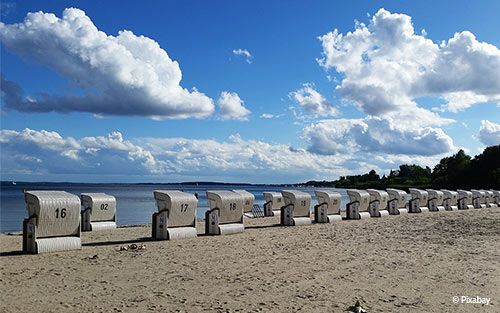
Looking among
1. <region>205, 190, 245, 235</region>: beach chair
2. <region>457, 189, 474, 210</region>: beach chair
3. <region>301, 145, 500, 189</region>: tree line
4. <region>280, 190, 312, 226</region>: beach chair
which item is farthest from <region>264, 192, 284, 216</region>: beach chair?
<region>301, 145, 500, 189</region>: tree line

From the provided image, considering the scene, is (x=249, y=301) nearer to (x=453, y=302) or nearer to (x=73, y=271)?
(x=453, y=302)

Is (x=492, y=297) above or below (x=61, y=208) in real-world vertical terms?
below

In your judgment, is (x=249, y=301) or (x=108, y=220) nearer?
(x=249, y=301)

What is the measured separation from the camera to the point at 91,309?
23.2ft

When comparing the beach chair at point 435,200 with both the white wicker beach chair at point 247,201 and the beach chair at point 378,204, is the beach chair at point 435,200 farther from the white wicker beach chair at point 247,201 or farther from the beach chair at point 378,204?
the white wicker beach chair at point 247,201

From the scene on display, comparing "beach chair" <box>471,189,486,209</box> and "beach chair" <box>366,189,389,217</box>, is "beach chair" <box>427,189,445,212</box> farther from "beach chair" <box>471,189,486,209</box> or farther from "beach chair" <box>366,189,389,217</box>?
"beach chair" <box>366,189,389,217</box>

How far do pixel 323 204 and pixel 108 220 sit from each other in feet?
29.4

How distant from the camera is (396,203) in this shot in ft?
91.4

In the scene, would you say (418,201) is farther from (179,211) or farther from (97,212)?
(97,212)

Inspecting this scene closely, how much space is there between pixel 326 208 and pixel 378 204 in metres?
5.11

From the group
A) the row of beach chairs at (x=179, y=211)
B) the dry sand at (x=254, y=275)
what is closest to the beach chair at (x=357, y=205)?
the row of beach chairs at (x=179, y=211)

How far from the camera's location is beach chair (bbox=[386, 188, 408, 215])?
2764 centimetres

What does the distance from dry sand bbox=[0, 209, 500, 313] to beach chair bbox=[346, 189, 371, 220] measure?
8223mm

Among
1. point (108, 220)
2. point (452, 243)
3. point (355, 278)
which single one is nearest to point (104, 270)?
point (355, 278)
